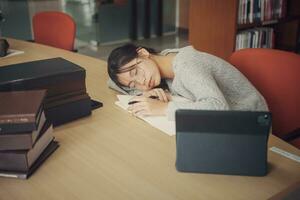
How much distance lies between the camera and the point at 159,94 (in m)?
1.55

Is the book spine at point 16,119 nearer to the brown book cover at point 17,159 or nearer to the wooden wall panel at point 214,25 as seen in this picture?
the brown book cover at point 17,159

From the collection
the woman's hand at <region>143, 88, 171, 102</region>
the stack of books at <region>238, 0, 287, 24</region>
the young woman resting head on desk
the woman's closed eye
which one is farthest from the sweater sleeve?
the stack of books at <region>238, 0, 287, 24</region>

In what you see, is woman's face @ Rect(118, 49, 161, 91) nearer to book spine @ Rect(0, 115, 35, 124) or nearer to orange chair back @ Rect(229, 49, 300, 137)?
orange chair back @ Rect(229, 49, 300, 137)

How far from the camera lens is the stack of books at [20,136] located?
1014 millimetres

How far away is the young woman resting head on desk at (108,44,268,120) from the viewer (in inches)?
51.9

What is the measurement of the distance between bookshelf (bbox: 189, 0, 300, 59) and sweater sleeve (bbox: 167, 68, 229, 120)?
208 cm

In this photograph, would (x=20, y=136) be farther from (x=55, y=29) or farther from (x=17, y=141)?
(x=55, y=29)

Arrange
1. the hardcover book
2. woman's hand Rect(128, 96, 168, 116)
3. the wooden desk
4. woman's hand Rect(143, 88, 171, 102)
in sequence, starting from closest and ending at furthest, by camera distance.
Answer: the wooden desk, the hardcover book, woman's hand Rect(128, 96, 168, 116), woman's hand Rect(143, 88, 171, 102)

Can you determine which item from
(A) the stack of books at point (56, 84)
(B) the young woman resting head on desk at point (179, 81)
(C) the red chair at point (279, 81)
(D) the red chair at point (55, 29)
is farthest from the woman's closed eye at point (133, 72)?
(D) the red chair at point (55, 29)

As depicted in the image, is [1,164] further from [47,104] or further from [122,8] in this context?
[122,8]

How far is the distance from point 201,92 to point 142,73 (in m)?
0.35

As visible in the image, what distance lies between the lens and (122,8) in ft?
18.9

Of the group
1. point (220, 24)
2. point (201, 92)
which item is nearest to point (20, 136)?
point (201, 92)

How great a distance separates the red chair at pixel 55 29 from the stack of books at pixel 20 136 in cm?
175
